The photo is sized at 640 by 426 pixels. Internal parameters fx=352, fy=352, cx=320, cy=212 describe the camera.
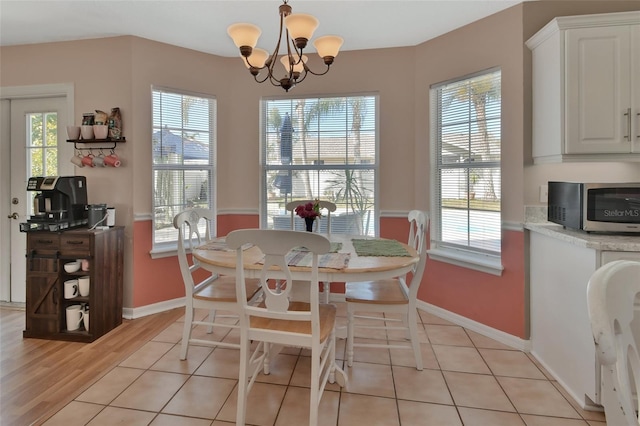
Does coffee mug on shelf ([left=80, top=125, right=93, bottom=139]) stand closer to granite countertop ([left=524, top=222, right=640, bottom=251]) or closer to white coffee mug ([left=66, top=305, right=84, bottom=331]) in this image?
white coffee mug ([left=66, top=305, right=84, bottom=331])

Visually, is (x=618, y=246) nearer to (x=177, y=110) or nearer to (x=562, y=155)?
(x=562, y=155)

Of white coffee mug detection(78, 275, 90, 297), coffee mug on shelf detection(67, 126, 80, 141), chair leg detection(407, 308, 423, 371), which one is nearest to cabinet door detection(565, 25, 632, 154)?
chair leg detection(407, 308, 423, 371)

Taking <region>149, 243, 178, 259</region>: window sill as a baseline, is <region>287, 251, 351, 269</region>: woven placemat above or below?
above

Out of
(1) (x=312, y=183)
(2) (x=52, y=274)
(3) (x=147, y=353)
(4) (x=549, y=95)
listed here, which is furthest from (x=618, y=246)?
(2) (x=52, y=274)

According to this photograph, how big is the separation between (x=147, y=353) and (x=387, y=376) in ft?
5.49

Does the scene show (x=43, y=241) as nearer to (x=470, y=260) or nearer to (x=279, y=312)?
(x=279, y=312)

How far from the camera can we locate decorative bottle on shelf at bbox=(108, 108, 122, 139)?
10.1 ft

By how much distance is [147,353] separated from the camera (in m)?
2.50

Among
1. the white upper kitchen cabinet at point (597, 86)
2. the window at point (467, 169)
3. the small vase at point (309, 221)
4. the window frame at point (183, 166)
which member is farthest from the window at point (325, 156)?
the white upper kitchen cabinet at point (597, 86)

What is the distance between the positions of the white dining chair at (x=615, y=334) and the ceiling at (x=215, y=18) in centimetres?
250

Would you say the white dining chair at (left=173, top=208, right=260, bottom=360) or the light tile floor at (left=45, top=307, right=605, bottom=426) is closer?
the light tile floor at (left=45, top=307, right=605, bottom=426)

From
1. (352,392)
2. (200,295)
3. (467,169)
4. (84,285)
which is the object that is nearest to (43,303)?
(84,285)

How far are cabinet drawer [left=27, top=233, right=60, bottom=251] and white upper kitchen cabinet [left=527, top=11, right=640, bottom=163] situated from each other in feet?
12.0

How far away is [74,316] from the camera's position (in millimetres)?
2746
